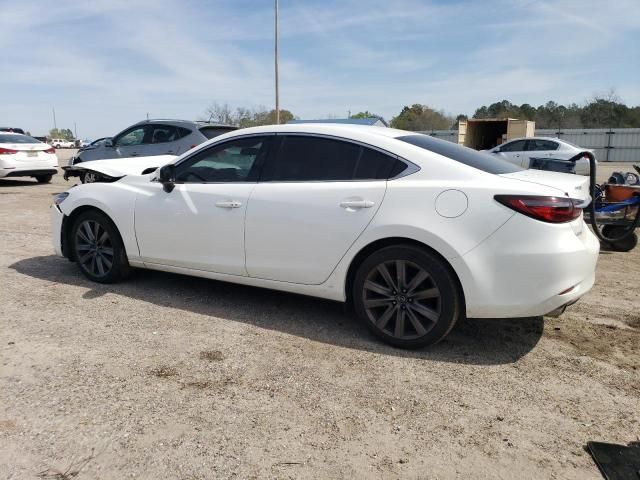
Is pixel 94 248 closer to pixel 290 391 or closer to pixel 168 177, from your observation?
pixel 168 177

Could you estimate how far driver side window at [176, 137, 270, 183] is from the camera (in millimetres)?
4270

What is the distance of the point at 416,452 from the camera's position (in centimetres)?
254

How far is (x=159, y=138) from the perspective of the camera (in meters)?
10.6

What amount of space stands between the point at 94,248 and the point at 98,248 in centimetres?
5

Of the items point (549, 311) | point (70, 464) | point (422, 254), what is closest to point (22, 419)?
point (70, 464)

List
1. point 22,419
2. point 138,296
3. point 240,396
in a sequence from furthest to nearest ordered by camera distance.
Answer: point 138,296
point 240,396
point 22,419

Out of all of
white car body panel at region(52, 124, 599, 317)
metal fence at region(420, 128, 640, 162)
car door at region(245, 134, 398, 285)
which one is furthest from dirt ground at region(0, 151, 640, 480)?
metal fence at region(420, 128, 640, 162)

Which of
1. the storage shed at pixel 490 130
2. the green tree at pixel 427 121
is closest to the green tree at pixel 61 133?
the green tree at pixel 427 121

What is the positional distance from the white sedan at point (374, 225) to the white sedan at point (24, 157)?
34.4 feet

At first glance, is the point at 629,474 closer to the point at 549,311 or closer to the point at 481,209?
the point at 549,311

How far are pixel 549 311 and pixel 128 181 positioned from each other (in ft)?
12.3

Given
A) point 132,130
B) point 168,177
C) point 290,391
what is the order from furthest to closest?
point 132,130
point 168,177
point 290,391

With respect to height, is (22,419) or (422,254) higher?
(422,254)

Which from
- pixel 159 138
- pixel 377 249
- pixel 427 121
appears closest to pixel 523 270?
pixel 377 249
